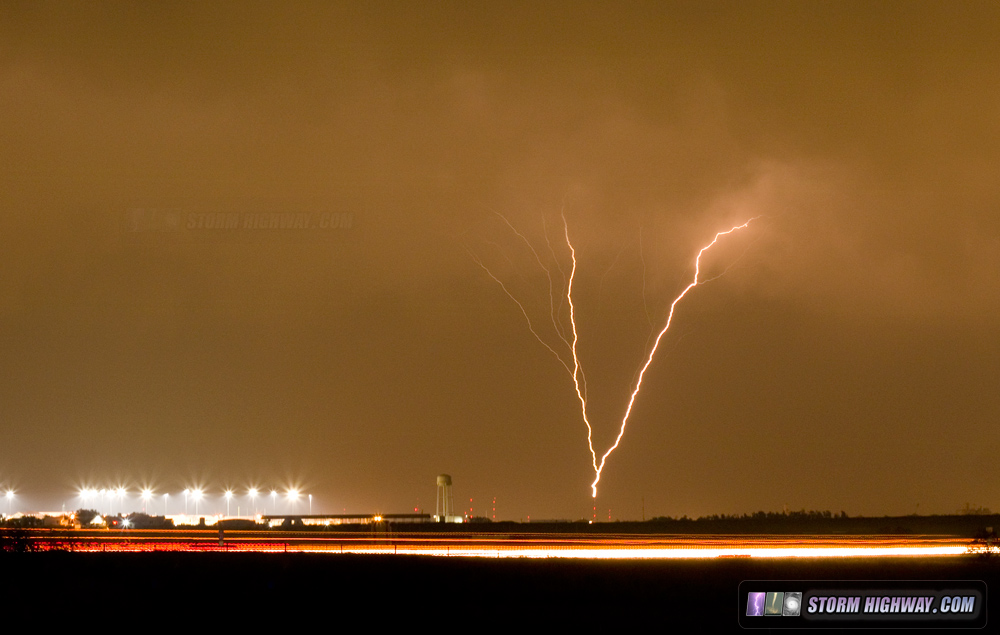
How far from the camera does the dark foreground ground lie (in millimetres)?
17062

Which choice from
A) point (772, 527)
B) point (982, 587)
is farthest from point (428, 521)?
point (982, 587)

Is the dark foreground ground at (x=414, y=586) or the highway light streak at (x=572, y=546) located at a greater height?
the dark foreground ground at (x=414, y=586)

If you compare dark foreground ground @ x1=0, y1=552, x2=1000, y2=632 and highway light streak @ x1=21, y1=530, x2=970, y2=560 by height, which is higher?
dark foreground ground @ x1=0, y1=552, x2=1000, y2=632

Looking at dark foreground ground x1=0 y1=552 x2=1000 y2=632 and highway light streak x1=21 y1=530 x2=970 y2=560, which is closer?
dark foreground ground x1=0 y1=552 x2=1000 y2=632

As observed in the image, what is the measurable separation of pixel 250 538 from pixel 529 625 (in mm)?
28414

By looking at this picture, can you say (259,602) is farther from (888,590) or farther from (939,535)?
(939,535)

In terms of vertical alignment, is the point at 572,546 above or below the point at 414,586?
below

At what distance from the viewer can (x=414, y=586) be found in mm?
20922

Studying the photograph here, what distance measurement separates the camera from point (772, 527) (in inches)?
2031

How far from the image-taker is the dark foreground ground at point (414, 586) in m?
17.1

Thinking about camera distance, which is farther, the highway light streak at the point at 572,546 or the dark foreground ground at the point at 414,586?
the highway light streak at the point at 572,546

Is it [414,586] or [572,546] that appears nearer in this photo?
[414,586]

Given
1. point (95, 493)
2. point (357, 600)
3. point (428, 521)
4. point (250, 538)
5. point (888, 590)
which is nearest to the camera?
point (888, 590)

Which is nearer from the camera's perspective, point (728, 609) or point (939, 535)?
point (728, 609)
